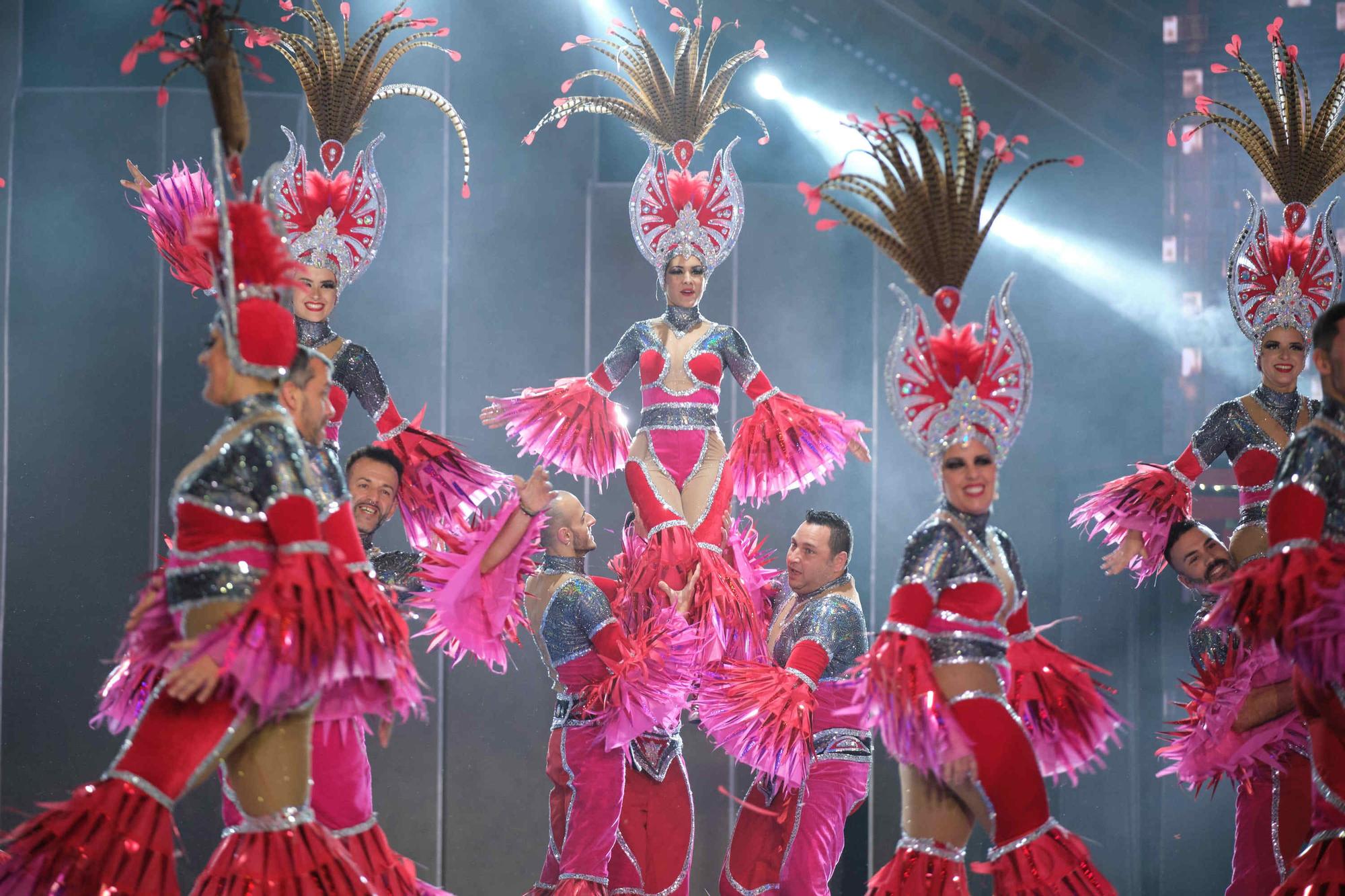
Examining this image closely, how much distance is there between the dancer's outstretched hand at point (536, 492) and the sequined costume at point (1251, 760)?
2.24 meters

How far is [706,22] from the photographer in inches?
238

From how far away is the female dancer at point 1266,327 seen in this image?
15.1 ft

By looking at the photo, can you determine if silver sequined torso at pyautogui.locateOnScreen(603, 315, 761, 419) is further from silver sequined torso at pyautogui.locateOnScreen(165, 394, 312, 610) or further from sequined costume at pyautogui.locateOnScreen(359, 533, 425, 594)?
silver sequined torso at pyautogui.locateOnScreen(165, 394, 312, 610)

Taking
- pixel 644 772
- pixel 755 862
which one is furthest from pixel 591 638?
pixel 755 862

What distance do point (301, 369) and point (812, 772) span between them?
2299mm

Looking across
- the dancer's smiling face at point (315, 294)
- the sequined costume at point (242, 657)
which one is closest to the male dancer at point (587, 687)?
the dancer's smiling face at point (315, 294)

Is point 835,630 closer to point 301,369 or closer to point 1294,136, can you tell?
point 301,369

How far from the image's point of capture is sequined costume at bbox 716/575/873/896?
4441mm

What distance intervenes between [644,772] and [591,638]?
604 millimetres

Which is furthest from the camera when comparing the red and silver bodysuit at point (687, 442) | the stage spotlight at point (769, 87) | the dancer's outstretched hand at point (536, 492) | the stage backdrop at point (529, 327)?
the stage spotlight at point (769, 87)

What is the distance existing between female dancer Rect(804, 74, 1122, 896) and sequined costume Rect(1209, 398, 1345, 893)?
489 mm

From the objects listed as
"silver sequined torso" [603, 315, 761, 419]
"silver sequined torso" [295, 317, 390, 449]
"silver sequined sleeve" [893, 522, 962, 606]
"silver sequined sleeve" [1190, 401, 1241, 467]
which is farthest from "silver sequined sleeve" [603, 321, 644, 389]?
"silver sequined sleeve" [1190, 401, 1241, 467]

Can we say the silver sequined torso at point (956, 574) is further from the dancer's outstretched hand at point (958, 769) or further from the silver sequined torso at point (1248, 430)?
the silver sequined torso at point (1248, 430)

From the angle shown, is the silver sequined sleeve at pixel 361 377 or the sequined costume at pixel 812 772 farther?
the silver sequined sleeve at pixel 361 377
